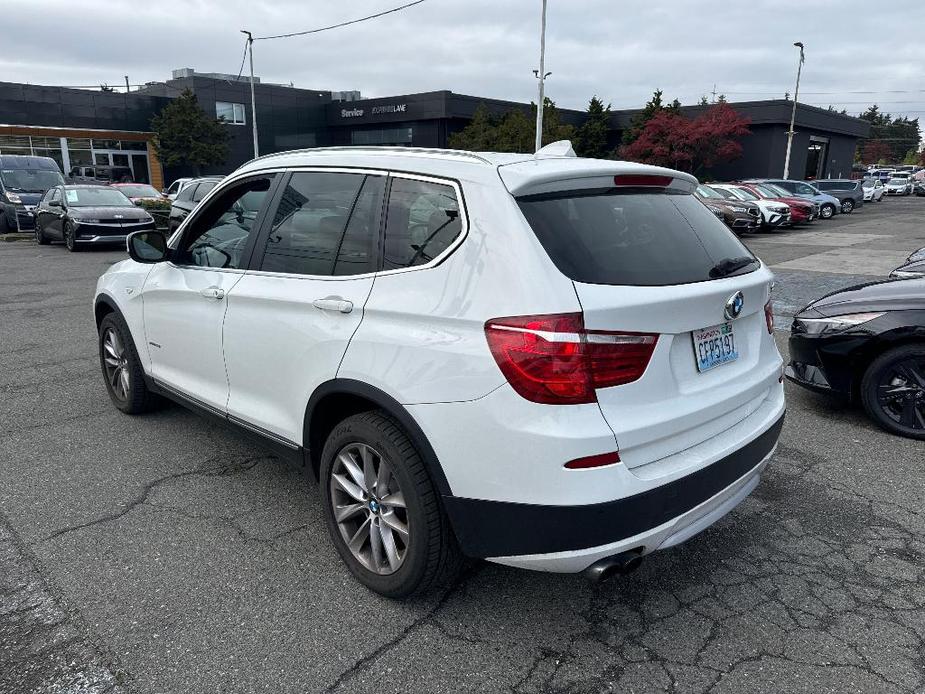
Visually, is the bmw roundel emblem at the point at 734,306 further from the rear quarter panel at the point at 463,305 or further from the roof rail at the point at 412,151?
the roof rail at the point at 412,151

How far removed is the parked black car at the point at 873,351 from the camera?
15.0 ft

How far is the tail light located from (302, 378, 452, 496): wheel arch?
→ 45 centimetres

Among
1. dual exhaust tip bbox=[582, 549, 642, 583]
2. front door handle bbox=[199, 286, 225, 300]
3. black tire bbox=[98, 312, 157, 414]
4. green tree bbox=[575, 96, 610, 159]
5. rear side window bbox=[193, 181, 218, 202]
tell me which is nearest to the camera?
dual exhaust tip bbox=[582, 549, 642, 583]

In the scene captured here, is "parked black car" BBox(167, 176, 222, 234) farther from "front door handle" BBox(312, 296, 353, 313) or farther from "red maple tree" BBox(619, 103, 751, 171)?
"red maple tree" BBox(619, 103, 751, 171)

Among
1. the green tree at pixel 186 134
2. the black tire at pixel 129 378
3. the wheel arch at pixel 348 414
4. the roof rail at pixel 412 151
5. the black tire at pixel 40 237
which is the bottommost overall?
the black tire at pixel 40 237

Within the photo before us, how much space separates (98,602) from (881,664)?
3.02 meters

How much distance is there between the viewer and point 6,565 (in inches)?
121

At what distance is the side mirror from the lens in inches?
164

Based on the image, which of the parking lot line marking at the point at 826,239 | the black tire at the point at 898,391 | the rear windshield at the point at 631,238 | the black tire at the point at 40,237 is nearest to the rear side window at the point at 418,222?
the rear windshield at the point at 631,238

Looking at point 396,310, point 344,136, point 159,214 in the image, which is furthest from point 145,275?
point 344,136

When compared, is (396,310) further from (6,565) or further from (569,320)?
(6,565)

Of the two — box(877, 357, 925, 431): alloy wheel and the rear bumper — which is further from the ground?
the rear bumper

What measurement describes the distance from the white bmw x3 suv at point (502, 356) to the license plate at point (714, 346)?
10mm

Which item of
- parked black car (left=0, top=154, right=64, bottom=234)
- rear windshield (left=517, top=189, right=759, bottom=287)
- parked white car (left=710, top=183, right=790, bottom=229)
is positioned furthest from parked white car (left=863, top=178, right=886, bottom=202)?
rear windshield (left=517, top=189, right=759, bottom=287)
